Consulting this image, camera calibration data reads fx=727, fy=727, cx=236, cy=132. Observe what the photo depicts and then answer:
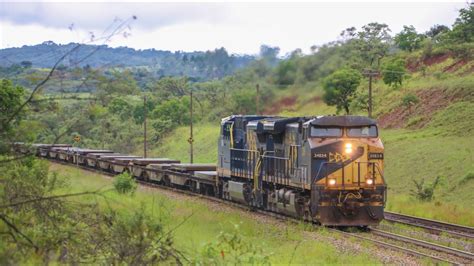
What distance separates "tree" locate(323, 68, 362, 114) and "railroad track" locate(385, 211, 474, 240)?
28220 millimetres

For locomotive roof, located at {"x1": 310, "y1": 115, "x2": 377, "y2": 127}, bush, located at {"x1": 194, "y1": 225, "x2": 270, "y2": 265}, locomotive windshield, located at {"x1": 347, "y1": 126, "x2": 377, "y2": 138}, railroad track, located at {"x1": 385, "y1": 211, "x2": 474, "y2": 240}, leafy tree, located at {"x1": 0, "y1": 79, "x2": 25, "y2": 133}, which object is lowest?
railroad track, located at {"x1": 385, "y1": 211, "x2": 474, "y2": 240}

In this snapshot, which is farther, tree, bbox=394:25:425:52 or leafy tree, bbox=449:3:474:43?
tree, bbox=394:25:425:52

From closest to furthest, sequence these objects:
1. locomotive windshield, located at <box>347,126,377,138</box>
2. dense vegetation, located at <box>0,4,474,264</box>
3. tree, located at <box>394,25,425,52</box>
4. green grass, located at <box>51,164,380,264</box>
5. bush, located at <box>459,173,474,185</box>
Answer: dense vegetation, located at <box>0,4,474,264</box> → green grass, located at <box>51,164,380,264</box> → locomotive windshield, located at <box>347,126,377,138</box> → bush, located at <box>459,173,474,185</box> → tree, located at <box>394,25,425,52</box>

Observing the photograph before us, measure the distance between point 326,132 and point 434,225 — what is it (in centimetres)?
507

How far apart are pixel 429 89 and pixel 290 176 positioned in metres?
35.1

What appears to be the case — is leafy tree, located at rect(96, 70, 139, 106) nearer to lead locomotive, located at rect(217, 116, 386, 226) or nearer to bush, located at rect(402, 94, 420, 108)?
lead locomotive, located at rect(217, 116, 386, 226)

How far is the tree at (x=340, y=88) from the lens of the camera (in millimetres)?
54494

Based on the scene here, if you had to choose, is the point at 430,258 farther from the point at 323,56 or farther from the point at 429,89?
the point at 323,56

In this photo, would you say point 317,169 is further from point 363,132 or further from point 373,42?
point 373,42

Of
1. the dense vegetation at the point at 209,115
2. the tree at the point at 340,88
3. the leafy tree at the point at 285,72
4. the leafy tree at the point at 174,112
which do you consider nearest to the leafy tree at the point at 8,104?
the dense vegetation at the point at 209,115

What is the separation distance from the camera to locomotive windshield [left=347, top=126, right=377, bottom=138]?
22047 mm

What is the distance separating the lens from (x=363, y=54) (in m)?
63.5

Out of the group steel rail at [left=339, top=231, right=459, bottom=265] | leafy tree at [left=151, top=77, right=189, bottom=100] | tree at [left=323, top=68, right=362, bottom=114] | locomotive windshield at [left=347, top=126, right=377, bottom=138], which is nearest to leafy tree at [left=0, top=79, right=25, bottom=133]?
steel rail at [left=339, top=231, right=459, bottom=265]

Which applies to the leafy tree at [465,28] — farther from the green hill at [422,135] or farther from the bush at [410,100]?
the bush at [410,100]
